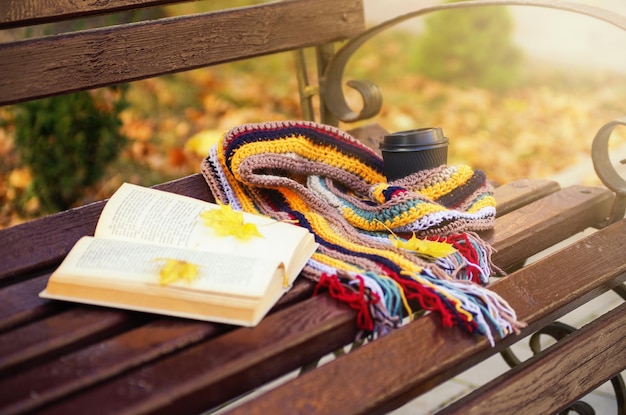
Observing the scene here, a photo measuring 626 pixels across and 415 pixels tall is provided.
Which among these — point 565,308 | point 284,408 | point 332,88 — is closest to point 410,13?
point 332,88

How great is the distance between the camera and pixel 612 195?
1.81 m

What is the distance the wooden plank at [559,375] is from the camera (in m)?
1.28

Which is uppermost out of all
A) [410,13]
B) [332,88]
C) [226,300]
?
[410,13]

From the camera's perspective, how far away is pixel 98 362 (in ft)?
3.59

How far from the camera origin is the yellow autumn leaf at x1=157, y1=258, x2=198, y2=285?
117 centimetres

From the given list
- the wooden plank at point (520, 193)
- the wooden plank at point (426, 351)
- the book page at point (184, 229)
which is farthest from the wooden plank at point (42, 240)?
the wooden plank at point (520, 193)

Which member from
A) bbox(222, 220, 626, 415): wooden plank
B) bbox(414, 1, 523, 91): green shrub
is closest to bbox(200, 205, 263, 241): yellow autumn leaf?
bbox(222, 220, 626, 415): wooden plank

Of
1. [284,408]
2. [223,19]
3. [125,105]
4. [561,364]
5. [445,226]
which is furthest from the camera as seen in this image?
[125,105]

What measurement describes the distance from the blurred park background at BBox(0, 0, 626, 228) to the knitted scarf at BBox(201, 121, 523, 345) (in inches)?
51.8

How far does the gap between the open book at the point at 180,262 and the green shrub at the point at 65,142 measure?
1464mm

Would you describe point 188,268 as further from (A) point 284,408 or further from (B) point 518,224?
(B) point 518,224

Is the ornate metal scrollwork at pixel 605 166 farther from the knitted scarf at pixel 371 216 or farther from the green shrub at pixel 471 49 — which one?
the green shrub at pixel 471 49

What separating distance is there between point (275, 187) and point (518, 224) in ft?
1.77

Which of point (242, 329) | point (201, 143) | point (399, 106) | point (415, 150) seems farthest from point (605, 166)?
point (399, 106)
